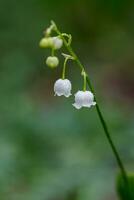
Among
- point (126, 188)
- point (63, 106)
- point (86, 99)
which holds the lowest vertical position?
point (126, 188)

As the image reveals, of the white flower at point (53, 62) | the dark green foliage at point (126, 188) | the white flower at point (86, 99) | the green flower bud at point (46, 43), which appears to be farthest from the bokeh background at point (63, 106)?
the green flower bud at point (46, 43)

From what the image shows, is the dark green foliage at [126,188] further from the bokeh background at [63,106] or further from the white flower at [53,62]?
the bokeh background at [63,106]

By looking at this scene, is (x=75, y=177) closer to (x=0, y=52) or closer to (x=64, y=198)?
(x=64, y=198)

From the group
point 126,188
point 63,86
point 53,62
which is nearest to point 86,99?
point 63,86

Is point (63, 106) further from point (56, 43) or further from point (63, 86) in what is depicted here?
point (56, 43)

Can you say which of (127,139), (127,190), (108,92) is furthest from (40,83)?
(127,190)

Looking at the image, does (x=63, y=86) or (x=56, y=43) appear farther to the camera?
(x=63, y=86)

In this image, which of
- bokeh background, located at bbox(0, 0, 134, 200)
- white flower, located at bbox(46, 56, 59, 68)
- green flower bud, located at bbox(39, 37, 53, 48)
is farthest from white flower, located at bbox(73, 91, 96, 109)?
bokeh background, located at bbox(0, 0, 134, 200)

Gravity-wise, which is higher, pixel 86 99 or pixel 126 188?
pixel 86 99

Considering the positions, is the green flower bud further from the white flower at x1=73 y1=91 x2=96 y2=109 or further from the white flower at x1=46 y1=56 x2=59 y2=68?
the white flower at x1=73 y1=91 x2=96 y2=109

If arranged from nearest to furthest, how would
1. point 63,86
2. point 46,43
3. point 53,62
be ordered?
point 46,43 → point 53,62 → point 63,86
